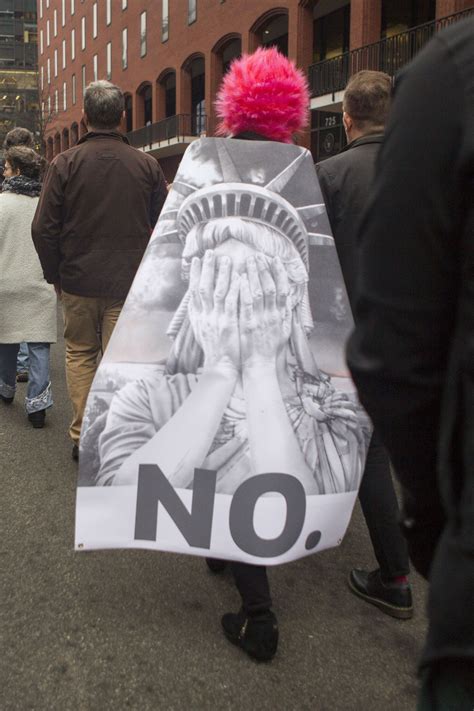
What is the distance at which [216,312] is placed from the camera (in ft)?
8.04

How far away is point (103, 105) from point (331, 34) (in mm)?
19717

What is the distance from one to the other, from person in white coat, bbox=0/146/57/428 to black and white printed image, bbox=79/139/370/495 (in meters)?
3.05

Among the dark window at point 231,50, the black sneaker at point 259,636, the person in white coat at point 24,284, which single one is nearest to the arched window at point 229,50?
the dark window at point 231,50

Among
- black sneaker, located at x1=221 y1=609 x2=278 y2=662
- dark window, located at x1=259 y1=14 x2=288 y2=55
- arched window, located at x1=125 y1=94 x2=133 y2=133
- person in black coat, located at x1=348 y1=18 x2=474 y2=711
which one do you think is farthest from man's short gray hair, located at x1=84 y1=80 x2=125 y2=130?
arched window, located at x1=125 y1=94 x2=133 y2=133

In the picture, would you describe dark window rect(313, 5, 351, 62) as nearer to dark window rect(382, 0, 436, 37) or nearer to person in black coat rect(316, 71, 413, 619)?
dark window rect(382, 0, 436, 37)

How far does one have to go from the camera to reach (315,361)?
2516mm

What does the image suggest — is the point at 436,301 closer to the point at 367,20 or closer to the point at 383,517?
the point at 383,517

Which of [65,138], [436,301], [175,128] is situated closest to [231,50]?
[175,128]

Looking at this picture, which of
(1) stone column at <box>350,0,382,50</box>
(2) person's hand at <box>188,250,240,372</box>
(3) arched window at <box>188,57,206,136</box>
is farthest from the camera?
(3) arched window at <box>188,57,206,136</box>

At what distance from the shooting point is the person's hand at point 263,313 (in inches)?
95.7

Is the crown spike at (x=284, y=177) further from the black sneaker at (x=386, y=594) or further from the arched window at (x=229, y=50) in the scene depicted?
the arched window at (x=229, y=50)

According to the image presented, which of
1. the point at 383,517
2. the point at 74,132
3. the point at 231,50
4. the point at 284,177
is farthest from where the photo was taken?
the point at 74,132

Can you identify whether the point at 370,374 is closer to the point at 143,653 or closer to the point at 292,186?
the point at 292,186

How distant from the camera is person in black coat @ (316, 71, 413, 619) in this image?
9.20 ft
